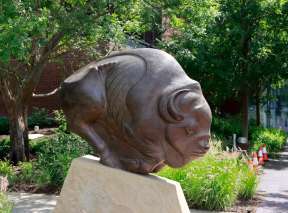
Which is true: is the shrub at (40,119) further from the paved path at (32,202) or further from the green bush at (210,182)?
the green bush at (210,182)

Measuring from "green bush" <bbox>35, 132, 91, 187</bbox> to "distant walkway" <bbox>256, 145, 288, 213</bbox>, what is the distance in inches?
159

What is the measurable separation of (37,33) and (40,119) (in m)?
12.7

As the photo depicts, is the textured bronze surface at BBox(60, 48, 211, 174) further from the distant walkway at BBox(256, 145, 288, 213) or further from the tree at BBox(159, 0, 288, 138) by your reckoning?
the tree at BBox(159, 0, 288, 138)

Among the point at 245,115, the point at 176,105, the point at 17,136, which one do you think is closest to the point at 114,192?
the point at 176,105

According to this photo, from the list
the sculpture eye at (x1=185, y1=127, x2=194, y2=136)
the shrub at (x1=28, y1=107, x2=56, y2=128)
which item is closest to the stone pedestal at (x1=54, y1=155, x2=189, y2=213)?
the sculpture eye at (x1=185, y1=127, x2=194, y2=136)

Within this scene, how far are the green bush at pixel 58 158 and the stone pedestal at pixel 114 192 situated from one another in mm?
4579

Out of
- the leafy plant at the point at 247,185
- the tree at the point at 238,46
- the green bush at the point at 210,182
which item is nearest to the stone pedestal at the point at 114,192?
the green bush at the point at 210,182

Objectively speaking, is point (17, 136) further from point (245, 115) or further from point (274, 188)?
point (245, 115)

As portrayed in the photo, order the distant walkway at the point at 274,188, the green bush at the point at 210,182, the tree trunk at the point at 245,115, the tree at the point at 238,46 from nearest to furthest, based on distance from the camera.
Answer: the green bush at the point at 210,182
the distant walkway at the point at 274,188
the tree at the point at 238,46
the tree trunk at the point at 245,115

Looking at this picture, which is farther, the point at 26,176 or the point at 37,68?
the point at 37,68

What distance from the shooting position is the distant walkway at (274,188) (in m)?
9.97

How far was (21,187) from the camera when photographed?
34.4 ft

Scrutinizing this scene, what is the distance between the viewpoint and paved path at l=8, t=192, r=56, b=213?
8570mm

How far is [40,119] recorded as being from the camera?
70.7 feet
